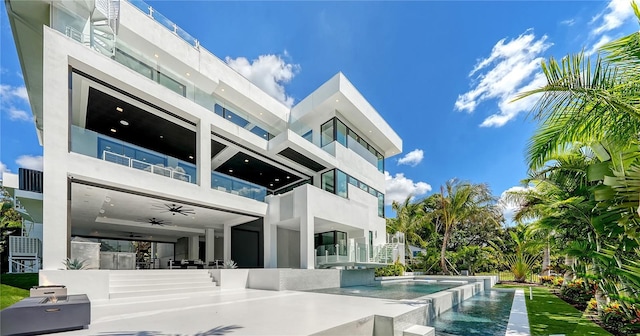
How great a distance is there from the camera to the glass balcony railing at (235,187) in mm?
15230

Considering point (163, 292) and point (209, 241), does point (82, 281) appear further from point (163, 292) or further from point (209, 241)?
point (209, 241)

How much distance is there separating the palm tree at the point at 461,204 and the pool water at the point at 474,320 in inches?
547

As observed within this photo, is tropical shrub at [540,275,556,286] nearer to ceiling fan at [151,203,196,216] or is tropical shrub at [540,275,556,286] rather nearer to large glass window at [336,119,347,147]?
large glass window at [336,119,347,147]

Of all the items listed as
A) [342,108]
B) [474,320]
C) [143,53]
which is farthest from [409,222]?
[143,53]

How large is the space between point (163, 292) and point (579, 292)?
15147 mm

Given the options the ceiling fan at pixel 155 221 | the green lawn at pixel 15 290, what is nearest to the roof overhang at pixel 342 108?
the ceiling fan at pixel 155 221

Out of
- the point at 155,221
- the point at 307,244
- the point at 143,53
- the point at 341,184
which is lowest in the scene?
the point at 307,244

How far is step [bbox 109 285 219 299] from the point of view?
394 inches

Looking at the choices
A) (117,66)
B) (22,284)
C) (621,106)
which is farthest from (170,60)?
(621,106)

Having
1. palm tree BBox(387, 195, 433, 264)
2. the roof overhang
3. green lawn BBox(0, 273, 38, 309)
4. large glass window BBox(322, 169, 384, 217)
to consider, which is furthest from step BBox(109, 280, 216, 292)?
palm tree BBox(387, 195, 433, 264)

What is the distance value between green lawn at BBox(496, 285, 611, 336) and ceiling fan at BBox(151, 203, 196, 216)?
44.3 feet

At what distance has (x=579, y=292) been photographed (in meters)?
11.9

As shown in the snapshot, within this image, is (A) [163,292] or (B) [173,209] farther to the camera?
(B) [173,209]

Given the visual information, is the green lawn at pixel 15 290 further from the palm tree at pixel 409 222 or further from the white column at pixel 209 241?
the palm tree at pixel 409 222
